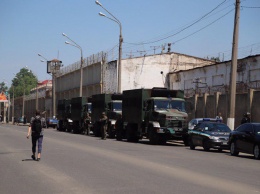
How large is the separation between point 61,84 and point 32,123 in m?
77.5

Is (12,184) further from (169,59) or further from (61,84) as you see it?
(61,84)

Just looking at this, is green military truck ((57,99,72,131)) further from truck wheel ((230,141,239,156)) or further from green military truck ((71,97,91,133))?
truck wheel ((230,141,239,156))

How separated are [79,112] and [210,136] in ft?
83.0

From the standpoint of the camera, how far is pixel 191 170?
14.7 metres

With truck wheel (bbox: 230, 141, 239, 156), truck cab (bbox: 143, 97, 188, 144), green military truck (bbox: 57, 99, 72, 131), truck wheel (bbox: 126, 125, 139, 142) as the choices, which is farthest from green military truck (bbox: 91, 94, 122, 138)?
truck wheel (bbox: 230, 141, 239, 156)

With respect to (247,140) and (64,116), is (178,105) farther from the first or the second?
(64,116)

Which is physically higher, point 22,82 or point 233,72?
point 22,82

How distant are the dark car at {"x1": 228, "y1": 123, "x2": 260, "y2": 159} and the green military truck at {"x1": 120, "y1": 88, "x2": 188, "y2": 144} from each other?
626 cm

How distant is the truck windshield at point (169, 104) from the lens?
96.7 feet

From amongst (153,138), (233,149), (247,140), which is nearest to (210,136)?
(233,149)

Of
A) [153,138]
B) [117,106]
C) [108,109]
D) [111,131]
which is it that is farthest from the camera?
[108,109]

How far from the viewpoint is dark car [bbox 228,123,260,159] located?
66.8ft

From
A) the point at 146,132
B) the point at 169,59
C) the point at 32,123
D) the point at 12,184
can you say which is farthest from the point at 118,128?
the point at 169,59

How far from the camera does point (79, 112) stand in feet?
157
